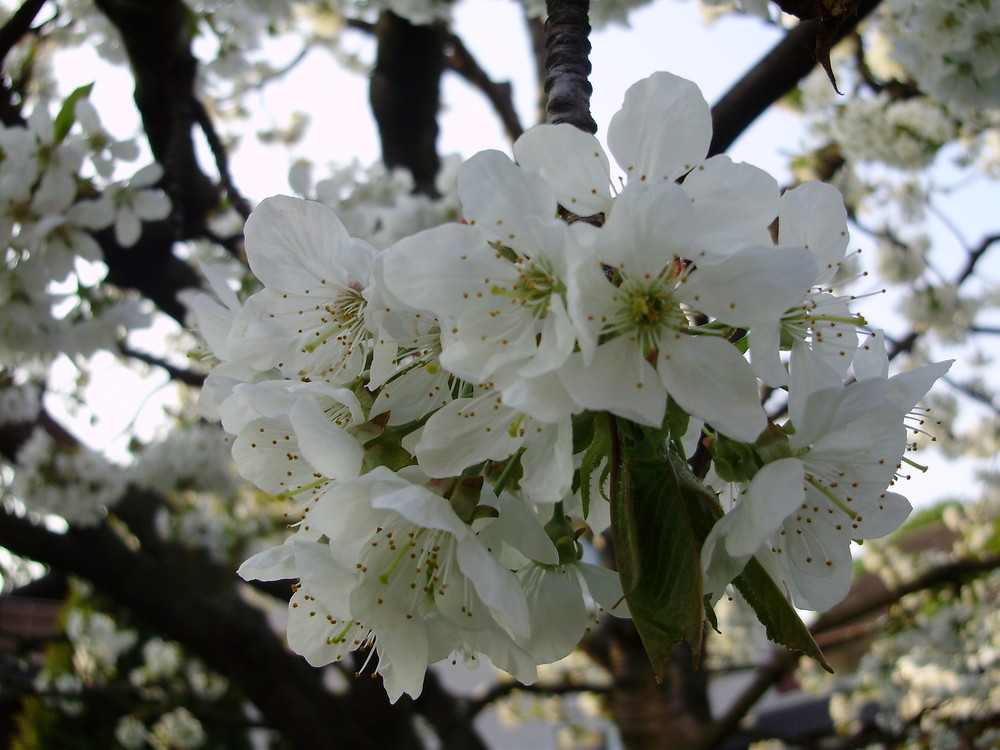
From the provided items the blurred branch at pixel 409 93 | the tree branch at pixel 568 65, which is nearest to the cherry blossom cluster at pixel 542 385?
the tree branch at pixel 568 65

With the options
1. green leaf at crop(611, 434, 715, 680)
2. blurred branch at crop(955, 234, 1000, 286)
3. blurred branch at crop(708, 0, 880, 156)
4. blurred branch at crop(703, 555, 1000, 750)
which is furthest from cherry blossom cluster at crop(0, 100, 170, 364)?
blurred branch at crop(955, 234, 1000, 286)

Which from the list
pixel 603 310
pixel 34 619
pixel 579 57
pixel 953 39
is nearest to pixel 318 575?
pixel 603 310

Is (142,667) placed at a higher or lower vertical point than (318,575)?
lower

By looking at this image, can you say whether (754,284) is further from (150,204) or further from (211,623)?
(211,623)

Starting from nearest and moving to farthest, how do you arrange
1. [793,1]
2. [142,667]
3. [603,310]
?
[603,310] → [793,1] → [142,667]

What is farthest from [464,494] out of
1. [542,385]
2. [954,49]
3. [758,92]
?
[954,49]

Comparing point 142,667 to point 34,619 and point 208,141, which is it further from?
point 208,141

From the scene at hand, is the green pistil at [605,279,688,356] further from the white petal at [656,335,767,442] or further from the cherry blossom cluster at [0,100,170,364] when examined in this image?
the cherry blossom cluster at [0,100,170,364]
